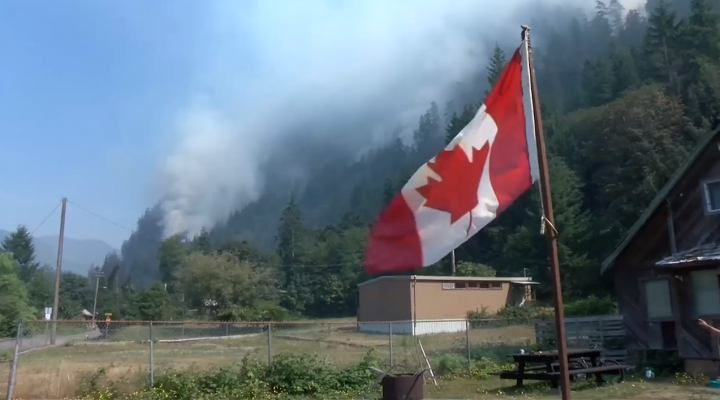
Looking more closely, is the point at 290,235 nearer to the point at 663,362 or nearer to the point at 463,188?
the point at 663,362

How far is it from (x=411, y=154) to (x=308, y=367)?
571 feet

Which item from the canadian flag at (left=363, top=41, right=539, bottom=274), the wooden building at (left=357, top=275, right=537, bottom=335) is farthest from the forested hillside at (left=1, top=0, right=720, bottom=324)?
the canadian flag at (left=363, top=41, right=539, bottom=274)

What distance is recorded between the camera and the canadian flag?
630 cm

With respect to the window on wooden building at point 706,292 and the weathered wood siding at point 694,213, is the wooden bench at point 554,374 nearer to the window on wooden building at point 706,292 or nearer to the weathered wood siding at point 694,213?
the window on wooden building at point 706,292

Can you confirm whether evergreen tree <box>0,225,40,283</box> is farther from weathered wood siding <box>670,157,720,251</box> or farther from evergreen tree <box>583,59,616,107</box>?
weathered wood siding <box>670,157,720,251</box>

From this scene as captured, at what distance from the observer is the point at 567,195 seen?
196 ft

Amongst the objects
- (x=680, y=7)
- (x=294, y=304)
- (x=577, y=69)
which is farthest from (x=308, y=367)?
(x=680, y=7)

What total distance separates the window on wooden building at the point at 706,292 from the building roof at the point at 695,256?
53cm

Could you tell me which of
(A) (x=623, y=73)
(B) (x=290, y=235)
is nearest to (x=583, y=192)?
(A) (x=623, y=73)

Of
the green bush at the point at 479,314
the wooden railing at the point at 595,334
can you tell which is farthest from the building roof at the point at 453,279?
the wooden railing at the point at 595,334

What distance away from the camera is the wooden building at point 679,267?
17.6 meters

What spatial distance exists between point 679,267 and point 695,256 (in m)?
0.47

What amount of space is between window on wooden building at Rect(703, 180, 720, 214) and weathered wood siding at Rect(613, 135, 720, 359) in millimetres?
126

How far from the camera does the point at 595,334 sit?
70.5ft
